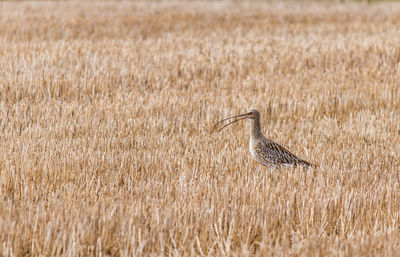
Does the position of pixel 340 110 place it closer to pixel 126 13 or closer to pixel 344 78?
pixel 344 78

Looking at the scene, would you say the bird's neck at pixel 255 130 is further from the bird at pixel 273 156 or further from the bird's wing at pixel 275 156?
the bird's wing at pixel 275 156

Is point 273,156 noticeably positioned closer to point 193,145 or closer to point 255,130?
point 255,130

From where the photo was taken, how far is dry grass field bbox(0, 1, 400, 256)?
4.29m

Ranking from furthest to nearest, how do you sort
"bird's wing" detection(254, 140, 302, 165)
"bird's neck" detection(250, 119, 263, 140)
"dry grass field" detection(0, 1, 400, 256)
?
"bird's neck" detection(250, 119, 263, 140)
"bird's wing" detection(254, 140, 302, 165)
"dry grass field" detection(0, 1, 400, 256)

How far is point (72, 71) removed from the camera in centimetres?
1134

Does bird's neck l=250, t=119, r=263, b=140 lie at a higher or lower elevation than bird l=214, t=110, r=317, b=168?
higher

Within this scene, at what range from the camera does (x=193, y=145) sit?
280 inches

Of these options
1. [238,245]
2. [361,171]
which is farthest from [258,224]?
[361,171]

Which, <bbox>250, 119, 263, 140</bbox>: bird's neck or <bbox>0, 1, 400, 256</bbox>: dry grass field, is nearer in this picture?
<bbox>0, 1, 400, 256</bbox>: dry grass field

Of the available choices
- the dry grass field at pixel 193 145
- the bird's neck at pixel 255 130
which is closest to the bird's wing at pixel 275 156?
the dry grass field at pixel 193 145

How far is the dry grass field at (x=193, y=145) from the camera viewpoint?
429 centimetres

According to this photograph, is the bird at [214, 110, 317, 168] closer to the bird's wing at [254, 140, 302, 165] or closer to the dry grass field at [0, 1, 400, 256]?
the bird's wing at [254, 140, 302, 165]

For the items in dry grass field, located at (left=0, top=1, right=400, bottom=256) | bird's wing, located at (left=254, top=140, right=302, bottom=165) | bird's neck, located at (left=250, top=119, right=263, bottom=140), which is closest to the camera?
dry grass field, located at (left=0, top=1, right=400, bottom=256)

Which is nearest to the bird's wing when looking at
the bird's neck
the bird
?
the bird
